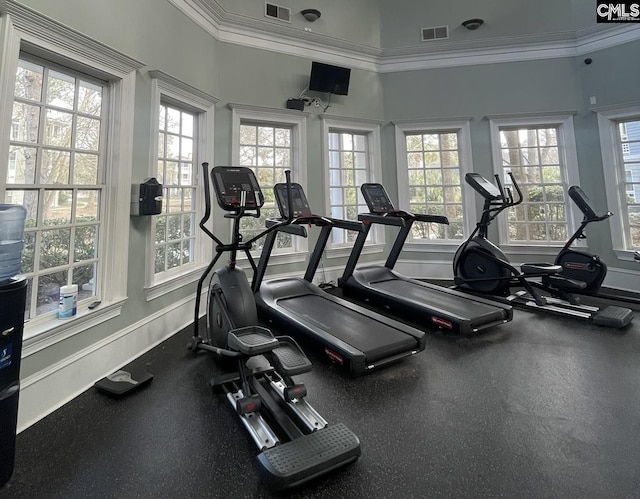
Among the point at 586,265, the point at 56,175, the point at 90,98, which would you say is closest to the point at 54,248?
the point at 56,175

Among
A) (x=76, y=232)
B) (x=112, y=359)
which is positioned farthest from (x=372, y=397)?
(x=76, y=232)

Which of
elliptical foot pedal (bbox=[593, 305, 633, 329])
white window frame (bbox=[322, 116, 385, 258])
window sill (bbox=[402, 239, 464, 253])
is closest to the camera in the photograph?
elliptical foot pedal (bbox=[593, 305, 633, 329])

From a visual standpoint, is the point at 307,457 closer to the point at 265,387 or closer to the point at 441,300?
the point at 265,387

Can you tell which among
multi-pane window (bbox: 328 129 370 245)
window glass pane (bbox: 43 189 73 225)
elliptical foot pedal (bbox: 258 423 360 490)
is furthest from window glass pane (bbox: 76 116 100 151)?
multi-pane window (bbox: 328 129 370 245)

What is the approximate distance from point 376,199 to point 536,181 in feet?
9.93

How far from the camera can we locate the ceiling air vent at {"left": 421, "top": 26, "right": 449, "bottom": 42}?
5453 mm

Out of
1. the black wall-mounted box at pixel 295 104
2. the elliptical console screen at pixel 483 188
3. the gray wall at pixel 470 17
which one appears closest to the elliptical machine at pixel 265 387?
the black wall-mounted box at pixel 295 104

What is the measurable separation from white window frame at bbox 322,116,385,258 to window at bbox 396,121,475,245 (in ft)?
1.31

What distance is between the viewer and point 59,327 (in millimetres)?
2080

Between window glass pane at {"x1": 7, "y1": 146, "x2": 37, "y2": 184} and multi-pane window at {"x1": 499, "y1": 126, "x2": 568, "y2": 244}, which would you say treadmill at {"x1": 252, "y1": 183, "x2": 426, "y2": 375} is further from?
multi-pane window at {"x1": 499, "y1": 126, "x2": 568, "y2": 244}

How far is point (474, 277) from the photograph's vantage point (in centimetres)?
452

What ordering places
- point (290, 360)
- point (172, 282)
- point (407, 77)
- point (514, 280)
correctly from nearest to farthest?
point (290, 360), point (172, 282), point (514, 280), point (407, 77)

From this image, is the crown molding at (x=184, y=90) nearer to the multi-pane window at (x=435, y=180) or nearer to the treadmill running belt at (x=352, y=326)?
the treadmill running belt at (x=352, y=326)

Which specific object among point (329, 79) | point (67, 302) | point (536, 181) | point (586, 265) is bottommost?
point (67, 302)
